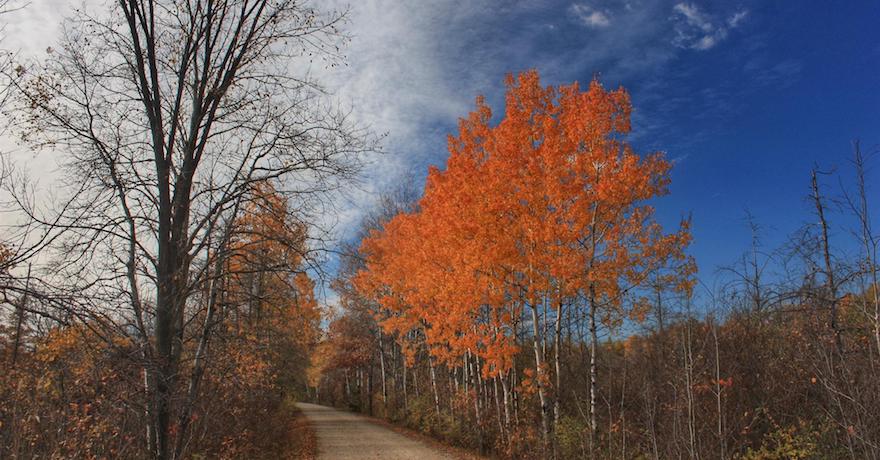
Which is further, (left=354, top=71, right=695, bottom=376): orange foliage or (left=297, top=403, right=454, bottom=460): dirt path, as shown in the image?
(left=297, top=403, right=454, bottom=460): dirt path

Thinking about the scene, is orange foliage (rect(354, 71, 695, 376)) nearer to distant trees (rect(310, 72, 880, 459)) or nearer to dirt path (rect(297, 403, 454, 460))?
distant trees (rect(310, 72, 880, 459))

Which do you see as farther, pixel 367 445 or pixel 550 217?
pixel 367 445

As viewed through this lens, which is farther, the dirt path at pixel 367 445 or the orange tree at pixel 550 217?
the dirt path at pixel 367 445

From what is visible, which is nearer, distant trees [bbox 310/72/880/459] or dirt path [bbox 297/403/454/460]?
distant trees [bbox 310/72/880/459]

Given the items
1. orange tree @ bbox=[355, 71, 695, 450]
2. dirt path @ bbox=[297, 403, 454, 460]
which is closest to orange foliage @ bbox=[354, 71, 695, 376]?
orange tree @ bbox=[355, 71, 695, 450]

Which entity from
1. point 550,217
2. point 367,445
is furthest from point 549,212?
point 367,445

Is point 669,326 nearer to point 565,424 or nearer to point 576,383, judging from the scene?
point 565,424

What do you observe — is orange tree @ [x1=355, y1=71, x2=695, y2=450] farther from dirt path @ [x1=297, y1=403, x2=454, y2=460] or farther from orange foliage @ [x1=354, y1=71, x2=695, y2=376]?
dirt path @ [x1=297, y1=403, x2=454, y2=460]

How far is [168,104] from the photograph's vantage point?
7.44 metres

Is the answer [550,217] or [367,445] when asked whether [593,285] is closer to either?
[550,217]

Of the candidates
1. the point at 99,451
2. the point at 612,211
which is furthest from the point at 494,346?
the point at 99,451

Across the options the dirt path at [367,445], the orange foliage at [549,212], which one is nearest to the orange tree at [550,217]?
the orange foliage at [549,212]

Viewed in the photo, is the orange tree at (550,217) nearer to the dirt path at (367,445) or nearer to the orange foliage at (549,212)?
the orange foliage at (549,212)

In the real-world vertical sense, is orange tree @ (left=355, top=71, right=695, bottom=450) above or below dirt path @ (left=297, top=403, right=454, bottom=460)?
above
